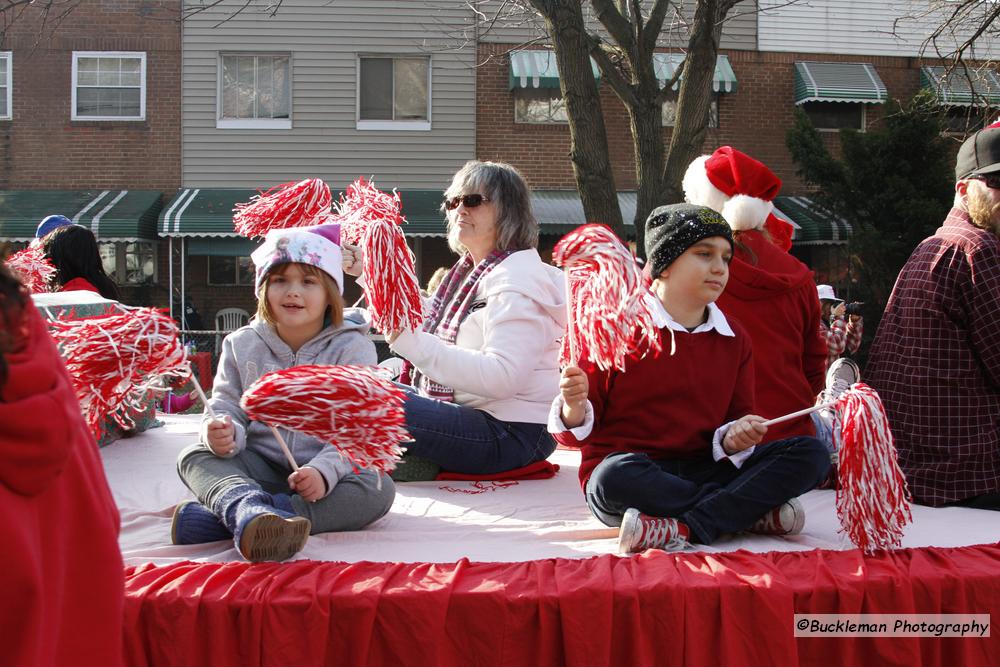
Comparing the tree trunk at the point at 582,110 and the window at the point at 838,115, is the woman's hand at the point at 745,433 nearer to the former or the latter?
the tree trunk at the point at 582,110

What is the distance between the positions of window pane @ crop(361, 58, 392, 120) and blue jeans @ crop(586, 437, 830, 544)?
41.1 feet

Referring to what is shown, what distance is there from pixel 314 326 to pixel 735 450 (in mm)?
1308

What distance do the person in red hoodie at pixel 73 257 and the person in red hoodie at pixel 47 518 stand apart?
129 inches

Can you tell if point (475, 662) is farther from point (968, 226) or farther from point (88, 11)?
point (88, 11)

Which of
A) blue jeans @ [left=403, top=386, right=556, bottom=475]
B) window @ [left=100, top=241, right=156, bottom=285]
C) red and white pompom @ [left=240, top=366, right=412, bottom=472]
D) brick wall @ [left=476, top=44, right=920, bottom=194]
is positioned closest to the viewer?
red and white pompom @ [left=240, top=366, right=412, bottom=472]

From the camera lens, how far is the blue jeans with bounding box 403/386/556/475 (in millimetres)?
3105

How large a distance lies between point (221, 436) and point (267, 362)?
14.4 inches

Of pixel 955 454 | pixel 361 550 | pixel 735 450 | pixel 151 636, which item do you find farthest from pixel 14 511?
pixel 955 454

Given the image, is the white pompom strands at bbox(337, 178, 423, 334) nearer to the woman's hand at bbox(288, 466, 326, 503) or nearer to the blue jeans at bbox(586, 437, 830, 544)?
the woman's hand at bbox(288, 466, 326, 503)

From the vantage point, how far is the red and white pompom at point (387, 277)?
2740 mm

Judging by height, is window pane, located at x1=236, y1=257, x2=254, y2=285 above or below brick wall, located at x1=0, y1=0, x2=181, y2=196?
below

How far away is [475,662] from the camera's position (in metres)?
2.01

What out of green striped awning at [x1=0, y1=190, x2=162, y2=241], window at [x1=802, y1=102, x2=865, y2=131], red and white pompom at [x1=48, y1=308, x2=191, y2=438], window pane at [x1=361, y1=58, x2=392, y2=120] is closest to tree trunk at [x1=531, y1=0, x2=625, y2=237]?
red and white pompom at [x1=48, y1=308, x2=191, y2=438]

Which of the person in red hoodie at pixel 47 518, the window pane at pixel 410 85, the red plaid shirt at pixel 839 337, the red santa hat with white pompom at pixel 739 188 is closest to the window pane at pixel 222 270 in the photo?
the window pane at pixel 410 85
